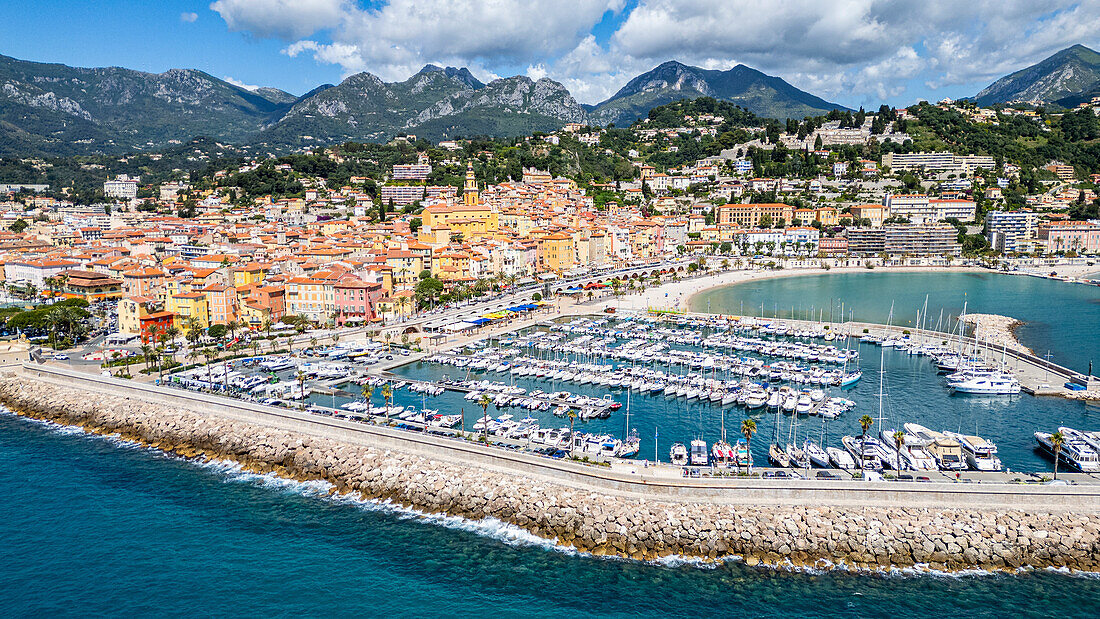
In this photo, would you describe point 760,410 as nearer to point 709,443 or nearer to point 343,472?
point 709,443

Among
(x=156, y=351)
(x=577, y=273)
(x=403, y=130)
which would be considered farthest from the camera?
(x=403, y=130)

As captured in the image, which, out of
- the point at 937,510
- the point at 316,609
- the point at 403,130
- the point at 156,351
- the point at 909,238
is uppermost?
the point at 403,130

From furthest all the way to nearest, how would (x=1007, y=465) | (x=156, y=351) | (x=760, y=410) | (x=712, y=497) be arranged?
(x=156, y=351), (x=760, y=410), (x=1007, y=465), (x=712, y=497)

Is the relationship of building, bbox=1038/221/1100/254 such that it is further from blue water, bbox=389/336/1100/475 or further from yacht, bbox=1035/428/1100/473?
yacht, bbox=1035/428/1100/473

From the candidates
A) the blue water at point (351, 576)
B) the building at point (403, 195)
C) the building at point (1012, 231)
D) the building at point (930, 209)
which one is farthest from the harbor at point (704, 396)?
the building at point (930, 209)

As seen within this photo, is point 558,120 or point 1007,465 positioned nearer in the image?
point 1007,465

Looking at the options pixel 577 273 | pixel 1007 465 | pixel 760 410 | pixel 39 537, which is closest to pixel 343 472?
pixel 39 537

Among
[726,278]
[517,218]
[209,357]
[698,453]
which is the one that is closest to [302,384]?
[209,357]

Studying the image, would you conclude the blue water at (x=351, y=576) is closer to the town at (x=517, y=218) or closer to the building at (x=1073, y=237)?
the town at (x=517, y=218)
